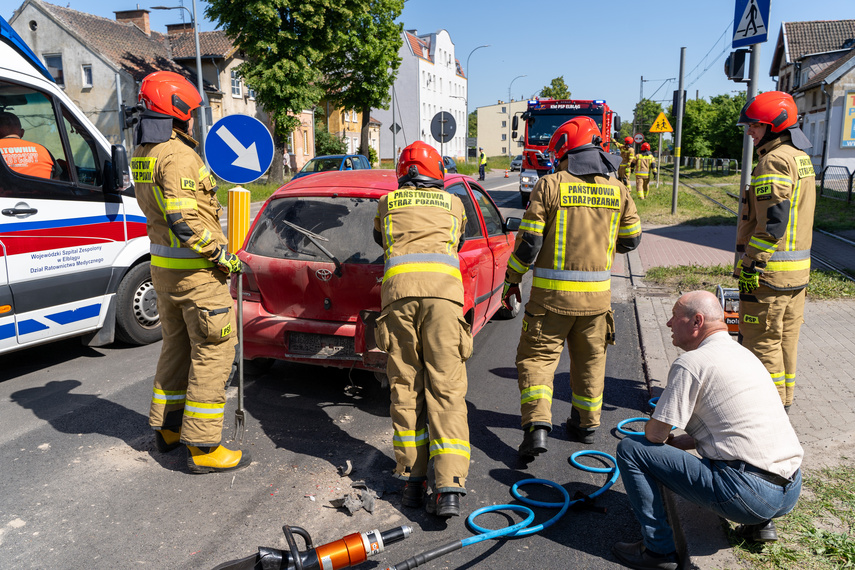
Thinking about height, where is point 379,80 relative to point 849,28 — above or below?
below

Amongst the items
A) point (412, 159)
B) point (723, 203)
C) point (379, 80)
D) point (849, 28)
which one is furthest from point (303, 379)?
point (849, 28)

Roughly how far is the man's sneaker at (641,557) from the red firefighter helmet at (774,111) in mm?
3003

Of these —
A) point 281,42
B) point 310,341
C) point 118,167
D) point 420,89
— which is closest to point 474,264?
point 310,341

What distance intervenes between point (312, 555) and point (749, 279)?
3.39m

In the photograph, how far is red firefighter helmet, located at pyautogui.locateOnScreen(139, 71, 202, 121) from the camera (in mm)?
3992

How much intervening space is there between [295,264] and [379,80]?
3376cm

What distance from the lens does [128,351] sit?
677 centimetres

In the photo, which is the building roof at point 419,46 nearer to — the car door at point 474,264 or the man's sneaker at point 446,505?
the car door at point 474,264

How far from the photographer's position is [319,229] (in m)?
5.14

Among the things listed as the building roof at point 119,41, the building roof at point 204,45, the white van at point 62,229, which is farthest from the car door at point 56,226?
the building roof at point 204,45

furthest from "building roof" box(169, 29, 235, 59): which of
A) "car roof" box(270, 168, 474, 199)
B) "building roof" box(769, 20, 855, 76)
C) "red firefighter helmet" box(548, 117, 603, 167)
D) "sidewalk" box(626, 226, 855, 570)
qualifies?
"red firefighter helmet" box(548, 117, 603, 167)

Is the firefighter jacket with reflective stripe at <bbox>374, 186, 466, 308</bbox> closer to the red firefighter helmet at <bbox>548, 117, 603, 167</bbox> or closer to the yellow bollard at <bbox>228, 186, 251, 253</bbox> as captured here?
the red firefighter helmet at <bbox>548, 117, 603, 167</bbox>

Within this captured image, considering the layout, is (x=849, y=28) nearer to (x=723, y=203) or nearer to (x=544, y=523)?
(x=723, y=203)

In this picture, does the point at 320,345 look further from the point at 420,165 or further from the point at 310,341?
the point at 420,165
